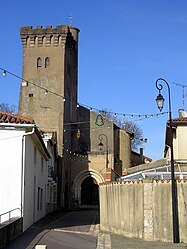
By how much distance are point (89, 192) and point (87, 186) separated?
73 cm

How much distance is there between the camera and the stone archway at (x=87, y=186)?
49.4m

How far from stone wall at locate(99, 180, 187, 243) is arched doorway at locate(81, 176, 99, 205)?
109 ft

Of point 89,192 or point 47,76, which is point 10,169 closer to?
point 47,76

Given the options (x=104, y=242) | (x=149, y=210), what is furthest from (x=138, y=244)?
(x=149, y=210)

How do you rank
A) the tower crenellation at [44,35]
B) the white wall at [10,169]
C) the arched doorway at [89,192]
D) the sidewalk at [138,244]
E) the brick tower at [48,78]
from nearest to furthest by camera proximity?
the sidewalk at [138,244] → the white wall at [10,169] → the brick tower at [48,78] → the tower crenellation at [44,35] → the arched doorway at [89,192]

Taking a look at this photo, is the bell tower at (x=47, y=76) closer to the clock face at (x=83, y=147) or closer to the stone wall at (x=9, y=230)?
the clock face at (x=83, y=147)

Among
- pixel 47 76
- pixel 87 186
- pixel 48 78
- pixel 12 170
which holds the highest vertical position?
pixel 47 76

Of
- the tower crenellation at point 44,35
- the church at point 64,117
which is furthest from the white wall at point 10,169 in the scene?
the tower crenellation at point 44,35

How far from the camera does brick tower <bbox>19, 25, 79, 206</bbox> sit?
47.8 metres

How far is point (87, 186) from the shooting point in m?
51.5

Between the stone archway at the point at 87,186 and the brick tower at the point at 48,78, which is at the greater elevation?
the brick tower at the point at 48,78

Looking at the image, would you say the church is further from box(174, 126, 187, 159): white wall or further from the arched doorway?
box(174, 126, 187, 159): white wall

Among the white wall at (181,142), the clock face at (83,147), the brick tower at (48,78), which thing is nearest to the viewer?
the white wall at (181,142)

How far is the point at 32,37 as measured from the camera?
49.9m
